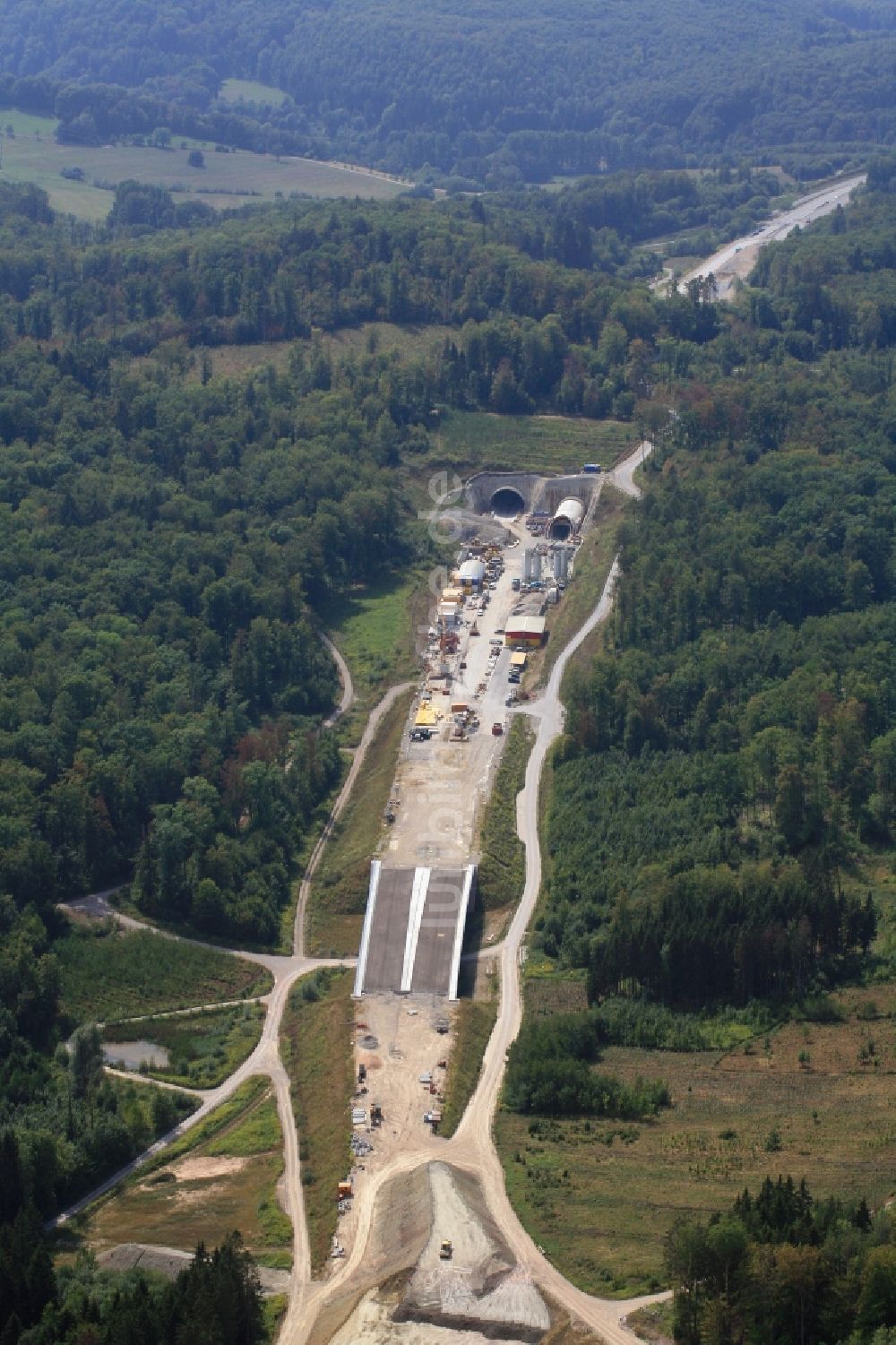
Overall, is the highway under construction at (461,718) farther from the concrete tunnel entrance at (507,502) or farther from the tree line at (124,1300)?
the tree line at (124,1300)

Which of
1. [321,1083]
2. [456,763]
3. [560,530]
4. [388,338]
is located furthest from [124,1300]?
[388,338]

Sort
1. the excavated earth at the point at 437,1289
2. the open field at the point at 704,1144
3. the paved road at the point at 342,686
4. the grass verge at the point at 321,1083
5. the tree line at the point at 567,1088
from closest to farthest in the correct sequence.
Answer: the excavated earth at the point at 437,1289 → the open field at the point at 704,1144 → the grass verge at the point at 321,1083 → the tree line at the point at 567,1088 → the paved road at the point at 342,686

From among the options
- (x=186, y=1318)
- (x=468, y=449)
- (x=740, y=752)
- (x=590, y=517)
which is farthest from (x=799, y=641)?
(x=186, y=1318)

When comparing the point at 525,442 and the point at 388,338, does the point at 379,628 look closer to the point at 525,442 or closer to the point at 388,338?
the point at 525,442

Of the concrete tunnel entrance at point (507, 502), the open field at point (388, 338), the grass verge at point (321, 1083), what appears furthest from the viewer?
the open field at point (388, 338)

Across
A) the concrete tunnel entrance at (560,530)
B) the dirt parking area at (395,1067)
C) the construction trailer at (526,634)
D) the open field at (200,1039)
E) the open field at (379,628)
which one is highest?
the concrete tunnel entrance at (560,530)

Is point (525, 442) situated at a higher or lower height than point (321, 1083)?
higher

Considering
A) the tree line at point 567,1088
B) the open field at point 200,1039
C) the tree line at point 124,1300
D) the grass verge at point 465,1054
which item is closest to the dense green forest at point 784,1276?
the tree line at point 124,1300
